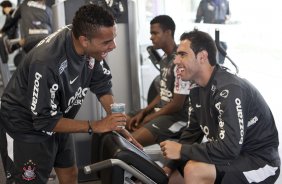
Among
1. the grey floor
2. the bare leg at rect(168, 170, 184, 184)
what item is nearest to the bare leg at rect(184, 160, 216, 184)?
the bare leg at rect(168, 170, 184, 184)

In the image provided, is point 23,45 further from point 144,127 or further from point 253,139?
point 253,139

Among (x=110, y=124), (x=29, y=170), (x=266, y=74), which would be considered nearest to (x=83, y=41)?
(x=110, y=124)

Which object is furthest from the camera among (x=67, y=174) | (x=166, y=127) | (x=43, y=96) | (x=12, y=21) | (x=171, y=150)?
(x=12, y=21)

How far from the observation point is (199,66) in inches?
77.4

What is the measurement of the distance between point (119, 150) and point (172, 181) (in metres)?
0.59

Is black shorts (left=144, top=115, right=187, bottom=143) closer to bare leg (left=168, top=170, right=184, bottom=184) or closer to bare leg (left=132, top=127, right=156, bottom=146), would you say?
bare leg (left=132, top=127, right=156, bottom=146)

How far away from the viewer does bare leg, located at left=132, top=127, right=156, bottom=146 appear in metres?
2.67

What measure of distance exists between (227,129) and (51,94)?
0.84m

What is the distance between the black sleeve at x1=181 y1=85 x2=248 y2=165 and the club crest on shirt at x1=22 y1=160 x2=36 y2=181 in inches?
32.3

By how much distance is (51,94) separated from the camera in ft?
5.59

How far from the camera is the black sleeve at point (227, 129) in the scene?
5.79 ft

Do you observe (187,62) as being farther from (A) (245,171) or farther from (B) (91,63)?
(A) (245,171)

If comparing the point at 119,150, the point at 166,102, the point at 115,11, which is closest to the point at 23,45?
the point at 115,11

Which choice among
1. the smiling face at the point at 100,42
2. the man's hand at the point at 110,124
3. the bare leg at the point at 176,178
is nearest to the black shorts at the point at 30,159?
the man's hand at the point at 110,124
